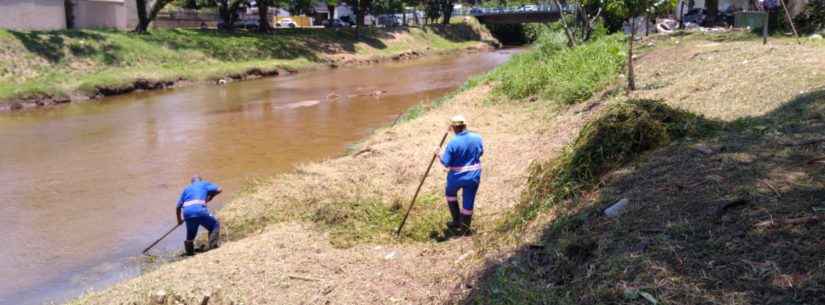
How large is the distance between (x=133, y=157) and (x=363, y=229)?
9326 mm

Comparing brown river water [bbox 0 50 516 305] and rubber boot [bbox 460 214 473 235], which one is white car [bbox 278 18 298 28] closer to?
brown river water [bbox 0 50 516 305]

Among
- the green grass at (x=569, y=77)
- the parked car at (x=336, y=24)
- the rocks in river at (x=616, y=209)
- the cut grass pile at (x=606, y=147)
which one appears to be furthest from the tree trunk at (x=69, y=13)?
the rocks in river at (x=616, y=209)

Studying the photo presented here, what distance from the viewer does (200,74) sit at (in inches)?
1281

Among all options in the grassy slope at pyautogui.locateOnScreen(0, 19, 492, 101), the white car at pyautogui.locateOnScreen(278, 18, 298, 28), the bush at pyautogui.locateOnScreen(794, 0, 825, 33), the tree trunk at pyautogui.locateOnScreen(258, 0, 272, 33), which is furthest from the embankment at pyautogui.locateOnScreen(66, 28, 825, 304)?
the white car at pyautogui.locateOnScreen(278, 18, 298, 28)

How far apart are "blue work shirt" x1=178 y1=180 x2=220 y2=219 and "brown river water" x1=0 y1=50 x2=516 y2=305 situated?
33.9 inches

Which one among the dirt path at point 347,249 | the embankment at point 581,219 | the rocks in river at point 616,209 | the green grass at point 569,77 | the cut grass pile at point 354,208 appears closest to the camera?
the embankment at point 581,219

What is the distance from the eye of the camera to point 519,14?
60.4 m

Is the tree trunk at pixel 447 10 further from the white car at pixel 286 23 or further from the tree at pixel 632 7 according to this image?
the tree at pixel 632 7

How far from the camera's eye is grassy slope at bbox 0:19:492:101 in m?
27.1

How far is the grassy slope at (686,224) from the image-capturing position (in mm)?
4742

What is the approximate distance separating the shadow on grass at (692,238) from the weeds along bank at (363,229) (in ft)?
2.51

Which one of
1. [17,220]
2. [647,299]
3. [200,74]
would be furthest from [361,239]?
[200,74]

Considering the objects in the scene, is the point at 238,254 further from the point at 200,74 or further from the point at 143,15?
the point at 143,15

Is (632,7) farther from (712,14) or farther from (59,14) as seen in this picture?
(59,14)
